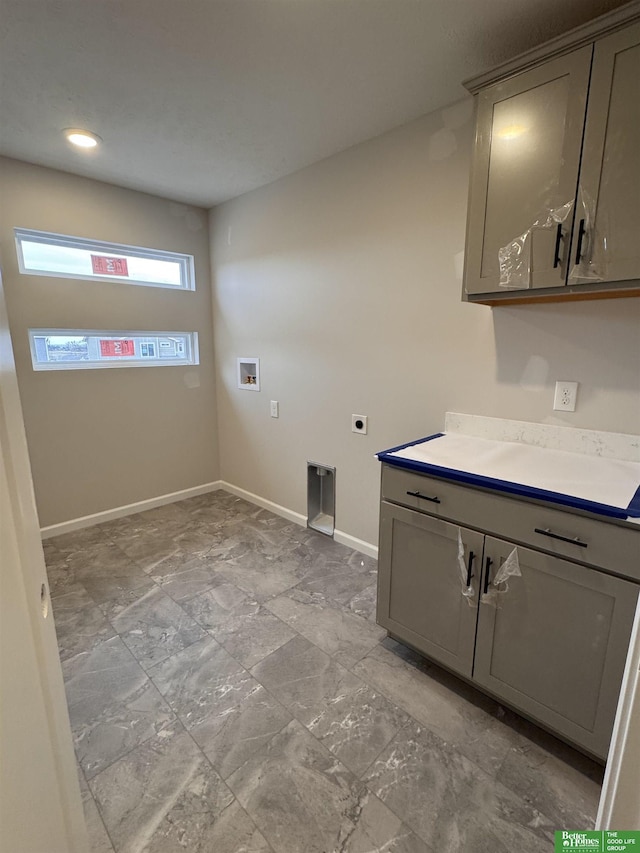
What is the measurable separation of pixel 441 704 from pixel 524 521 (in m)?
0.87

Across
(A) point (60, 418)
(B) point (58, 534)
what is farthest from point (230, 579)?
(A) point (60, 418)

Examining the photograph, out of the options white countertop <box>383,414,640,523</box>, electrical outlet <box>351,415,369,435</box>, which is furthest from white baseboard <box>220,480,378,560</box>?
white countertop <box>383,414,640,523</box>

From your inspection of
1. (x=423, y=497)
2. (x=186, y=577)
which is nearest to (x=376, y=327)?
(x=423, y=497)

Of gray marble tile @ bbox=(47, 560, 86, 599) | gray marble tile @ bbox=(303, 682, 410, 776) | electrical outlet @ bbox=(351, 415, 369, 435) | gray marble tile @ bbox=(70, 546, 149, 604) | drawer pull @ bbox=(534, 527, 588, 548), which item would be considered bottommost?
gray marble tile @ bbox=(303, 682, 410, 776)

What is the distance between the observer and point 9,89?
179 cm

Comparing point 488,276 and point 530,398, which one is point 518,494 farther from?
point 488,276

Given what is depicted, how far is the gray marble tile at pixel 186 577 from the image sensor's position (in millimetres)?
2342

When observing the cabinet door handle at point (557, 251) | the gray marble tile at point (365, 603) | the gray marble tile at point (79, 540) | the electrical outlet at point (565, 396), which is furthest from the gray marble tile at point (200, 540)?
the cabinet door handle at point (557, 251)

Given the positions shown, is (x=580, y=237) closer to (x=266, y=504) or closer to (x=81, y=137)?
(x=81, y=137)

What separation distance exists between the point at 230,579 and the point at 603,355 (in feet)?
7.55

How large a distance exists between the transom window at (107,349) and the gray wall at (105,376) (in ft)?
0.23

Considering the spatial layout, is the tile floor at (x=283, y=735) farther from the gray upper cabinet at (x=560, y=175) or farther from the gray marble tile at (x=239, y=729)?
the gray upper cabinet at (x=560, y=175)

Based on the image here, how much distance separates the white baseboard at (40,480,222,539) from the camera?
9.77 ft

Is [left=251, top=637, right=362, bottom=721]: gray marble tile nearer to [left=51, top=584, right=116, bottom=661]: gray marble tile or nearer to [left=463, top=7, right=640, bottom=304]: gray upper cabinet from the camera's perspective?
[left=51, top=584, right=116, bottom=661]: gray marble tile
